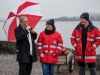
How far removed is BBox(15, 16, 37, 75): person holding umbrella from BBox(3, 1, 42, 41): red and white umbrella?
0.30m

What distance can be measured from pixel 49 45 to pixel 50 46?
0.04 m

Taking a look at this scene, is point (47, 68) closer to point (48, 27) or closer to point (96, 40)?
point (48, 27)

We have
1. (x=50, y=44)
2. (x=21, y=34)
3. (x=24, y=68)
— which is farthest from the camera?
(x=50, y=44)

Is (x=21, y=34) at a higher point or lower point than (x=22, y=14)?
lower

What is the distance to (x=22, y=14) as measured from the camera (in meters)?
5.91

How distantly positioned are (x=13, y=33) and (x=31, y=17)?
610 millimetres

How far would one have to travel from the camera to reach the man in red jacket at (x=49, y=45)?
5.86 m

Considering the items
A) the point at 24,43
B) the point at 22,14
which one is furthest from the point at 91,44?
the point at 22,14

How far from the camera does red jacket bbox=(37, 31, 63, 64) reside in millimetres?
5859

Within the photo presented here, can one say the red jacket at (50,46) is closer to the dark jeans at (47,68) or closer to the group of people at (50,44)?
A: the group of people at (50,44)

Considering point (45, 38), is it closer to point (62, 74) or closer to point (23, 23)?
point (23, 23)

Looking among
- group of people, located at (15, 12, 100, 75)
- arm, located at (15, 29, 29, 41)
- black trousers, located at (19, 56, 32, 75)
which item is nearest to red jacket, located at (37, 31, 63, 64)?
group of people, located at (15, 12, 100, 75)

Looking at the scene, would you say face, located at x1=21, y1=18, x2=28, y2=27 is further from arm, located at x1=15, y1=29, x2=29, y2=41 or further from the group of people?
arm, located at x1=15, y1=29, x2=29, y2=41

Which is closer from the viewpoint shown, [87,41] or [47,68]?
[87,41]
